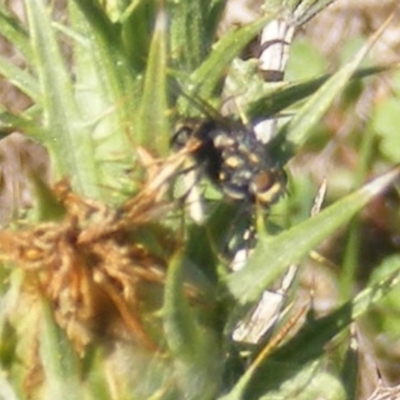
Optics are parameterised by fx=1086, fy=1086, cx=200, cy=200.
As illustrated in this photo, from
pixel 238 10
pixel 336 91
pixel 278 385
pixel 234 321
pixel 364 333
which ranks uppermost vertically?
pixel 336 91

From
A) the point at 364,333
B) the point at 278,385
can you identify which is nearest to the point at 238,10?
the point at 364,333

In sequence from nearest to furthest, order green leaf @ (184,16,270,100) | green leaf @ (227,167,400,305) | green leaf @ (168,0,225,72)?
green leaf @ (227,167,400,305) < green leaf @ (184,16,270,100) < green leaf @ (168,0,225,72)

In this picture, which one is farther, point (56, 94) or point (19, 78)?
point (19, 78)

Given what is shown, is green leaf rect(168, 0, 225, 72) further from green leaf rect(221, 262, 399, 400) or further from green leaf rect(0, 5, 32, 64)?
green leaf rect(221, 262, 399, 400)

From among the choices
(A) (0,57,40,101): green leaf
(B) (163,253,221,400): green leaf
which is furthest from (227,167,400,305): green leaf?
(A) (0,57,40,101): green leaf

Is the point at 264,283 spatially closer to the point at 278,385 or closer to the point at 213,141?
the point at 278,385

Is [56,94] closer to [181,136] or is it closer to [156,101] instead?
[156,101]

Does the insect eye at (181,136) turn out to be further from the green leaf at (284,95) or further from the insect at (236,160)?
the green leaf at (284,95)

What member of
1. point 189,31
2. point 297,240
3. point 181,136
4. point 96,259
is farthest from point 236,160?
point 96,259
